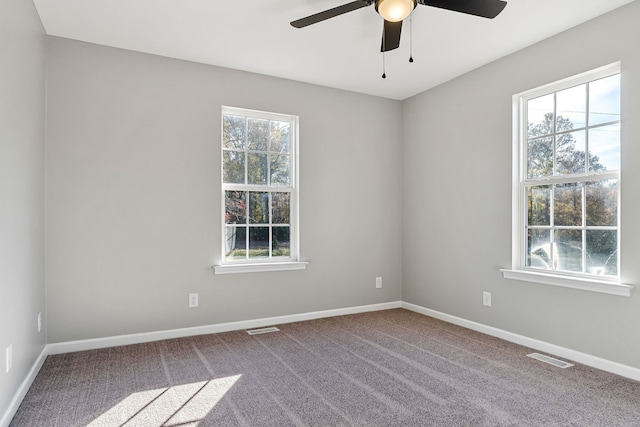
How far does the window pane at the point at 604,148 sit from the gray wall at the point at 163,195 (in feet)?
7.52

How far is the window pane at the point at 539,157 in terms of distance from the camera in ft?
10.9

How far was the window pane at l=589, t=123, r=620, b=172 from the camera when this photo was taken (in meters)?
2.85

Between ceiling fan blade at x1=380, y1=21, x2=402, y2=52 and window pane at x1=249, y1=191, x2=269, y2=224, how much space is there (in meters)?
1.93

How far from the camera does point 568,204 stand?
3186 millimetres

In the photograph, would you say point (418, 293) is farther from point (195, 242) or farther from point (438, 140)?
point (195, 242)

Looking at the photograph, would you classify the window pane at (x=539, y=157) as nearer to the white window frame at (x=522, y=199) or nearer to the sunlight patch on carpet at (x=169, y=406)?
the white window frame at (x=522, y=199)

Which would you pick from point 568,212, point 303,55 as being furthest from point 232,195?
point 568,212

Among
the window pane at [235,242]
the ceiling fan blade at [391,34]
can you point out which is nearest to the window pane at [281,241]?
the window pane at [235,242]

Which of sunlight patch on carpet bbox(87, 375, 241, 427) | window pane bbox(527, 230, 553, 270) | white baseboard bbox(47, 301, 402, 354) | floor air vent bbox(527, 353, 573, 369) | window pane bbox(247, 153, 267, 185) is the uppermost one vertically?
window pane bbox(247, 153, 267, 185)

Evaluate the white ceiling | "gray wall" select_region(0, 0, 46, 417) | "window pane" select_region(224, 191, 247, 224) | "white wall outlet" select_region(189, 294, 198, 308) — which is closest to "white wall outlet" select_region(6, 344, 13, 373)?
"gray wall" select_region(0, 0, 46, 417)

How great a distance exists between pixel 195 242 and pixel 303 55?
1985 millimetres

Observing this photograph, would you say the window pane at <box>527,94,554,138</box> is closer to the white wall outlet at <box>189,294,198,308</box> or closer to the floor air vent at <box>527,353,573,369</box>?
the floor air vent at <box>527,353,573,369</box>

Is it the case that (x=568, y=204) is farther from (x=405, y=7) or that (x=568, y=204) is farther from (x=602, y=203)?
(x=405, y=7)

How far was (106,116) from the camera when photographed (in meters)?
3.36
